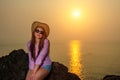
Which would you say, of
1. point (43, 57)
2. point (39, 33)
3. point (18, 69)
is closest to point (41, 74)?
point (43, 57)

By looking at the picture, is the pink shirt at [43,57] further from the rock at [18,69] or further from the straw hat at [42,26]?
the rock at [18,69]

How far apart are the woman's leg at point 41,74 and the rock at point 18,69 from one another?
7.85ft

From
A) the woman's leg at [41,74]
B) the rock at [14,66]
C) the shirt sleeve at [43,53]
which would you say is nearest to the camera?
the woman's leg at [41,74]

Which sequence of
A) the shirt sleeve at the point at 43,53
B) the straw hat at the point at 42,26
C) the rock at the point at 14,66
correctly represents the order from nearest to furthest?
the shirt sleeve at the point at 43,53, the straw hat at the point at 42,26, the rock at the point at 14,66

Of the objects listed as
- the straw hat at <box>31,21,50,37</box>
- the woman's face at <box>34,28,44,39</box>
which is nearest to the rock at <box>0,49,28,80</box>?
the woman's face at <box>34,28,44,39</box>

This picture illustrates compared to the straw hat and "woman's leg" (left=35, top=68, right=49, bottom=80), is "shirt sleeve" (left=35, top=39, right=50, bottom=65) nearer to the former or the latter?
"woman's leg" (left=35, top=68, right=49, bottom=80)

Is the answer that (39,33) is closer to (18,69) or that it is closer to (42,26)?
(42,26)

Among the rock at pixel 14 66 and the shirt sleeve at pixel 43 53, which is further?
the rock at pixel 14 66

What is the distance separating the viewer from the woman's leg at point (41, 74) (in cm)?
958

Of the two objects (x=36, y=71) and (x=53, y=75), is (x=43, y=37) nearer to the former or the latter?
(x=36, y=71)

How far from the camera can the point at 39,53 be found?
987cm

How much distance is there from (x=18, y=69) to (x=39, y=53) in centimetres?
307

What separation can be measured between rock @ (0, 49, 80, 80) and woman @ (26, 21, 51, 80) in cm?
233

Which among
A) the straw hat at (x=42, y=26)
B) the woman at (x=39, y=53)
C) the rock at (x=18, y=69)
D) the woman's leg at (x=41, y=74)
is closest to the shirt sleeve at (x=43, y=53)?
the woman at (x=39, y=53)
